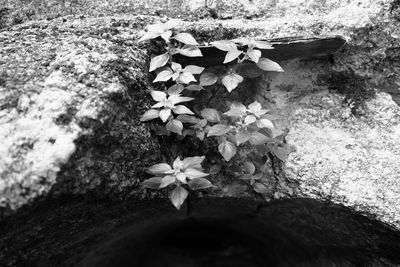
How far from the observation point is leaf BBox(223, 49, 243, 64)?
3.51 feet

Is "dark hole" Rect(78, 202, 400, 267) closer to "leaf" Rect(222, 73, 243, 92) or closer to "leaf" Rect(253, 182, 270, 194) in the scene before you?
"leaf" Rect(253, 182, 270, 194)

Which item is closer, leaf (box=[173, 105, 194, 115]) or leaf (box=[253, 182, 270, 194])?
leaf (box=[173, 105, 194, 115])

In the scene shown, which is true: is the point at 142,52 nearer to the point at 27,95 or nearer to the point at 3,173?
the point at 27,95

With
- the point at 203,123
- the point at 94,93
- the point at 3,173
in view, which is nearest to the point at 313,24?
the point at 203,123

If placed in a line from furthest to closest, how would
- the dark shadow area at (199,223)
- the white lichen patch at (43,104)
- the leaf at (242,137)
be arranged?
the leaf at (242,137), the dark shadow area at (199,223), the white lichen patch at (43,104)

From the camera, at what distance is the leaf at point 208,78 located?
1139 mm

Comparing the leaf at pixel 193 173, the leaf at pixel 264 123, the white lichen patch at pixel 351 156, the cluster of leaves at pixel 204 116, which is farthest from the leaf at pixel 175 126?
the white lichen patch at pixel 351 156

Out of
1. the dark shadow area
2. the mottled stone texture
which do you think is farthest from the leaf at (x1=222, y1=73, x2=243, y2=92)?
the dark shadow area

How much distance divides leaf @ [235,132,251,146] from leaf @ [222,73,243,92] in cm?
13

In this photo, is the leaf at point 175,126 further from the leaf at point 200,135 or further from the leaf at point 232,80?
the leaf at point 232,80

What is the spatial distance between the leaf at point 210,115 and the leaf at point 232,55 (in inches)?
5.9

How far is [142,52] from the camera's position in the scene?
3.68 feet

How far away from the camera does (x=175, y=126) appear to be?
42.1 inches

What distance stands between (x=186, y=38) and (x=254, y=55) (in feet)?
0.63
